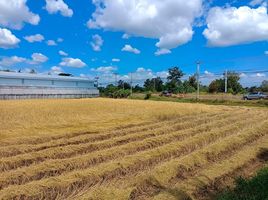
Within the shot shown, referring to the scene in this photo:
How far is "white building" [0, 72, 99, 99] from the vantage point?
47.5 meters

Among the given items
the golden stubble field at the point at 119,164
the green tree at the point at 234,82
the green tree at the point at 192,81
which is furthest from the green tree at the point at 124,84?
the golden stubble field at the point at 119,164

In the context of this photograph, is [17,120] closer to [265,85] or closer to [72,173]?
[72,173]

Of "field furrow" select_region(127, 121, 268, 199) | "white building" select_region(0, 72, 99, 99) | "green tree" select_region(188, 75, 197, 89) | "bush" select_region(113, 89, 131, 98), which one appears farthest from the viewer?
"green tree" select_region(188, 75, 197, 89)

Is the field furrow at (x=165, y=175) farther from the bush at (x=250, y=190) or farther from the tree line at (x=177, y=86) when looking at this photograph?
the tree line at (x=177, y=86)

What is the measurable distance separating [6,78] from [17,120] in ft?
110

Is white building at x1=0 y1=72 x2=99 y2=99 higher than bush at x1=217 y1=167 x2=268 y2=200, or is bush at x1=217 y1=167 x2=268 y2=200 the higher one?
white building at x1=0 y1=72 x2=99 y2=99

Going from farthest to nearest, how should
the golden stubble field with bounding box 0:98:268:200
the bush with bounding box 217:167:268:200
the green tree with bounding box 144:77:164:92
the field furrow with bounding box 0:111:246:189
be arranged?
the green tree with bounding box 144:77:164:92 < the field furrow with bounding box 0:111:246:189 < the golden stubble field with bounding box 0:98:268:200 < the bush with bounding box 217:167:268:200

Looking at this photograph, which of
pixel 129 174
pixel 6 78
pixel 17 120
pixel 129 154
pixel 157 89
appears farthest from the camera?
pixel 157 89

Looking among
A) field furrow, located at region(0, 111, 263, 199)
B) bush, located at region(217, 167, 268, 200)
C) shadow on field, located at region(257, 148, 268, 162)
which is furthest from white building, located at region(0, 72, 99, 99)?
bush, located at region(217, 167, 268, 200)

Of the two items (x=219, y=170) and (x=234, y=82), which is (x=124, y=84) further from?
(x=219, y=170)

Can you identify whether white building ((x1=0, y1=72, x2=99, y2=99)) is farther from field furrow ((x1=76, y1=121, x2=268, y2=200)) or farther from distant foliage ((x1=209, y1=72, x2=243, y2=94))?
field furrow ((x1=76, y1=121, x2=268, y2=200))

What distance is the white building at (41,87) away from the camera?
47453mm

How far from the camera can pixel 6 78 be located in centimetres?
4897

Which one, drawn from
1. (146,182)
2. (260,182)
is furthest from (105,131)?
(260,182)
